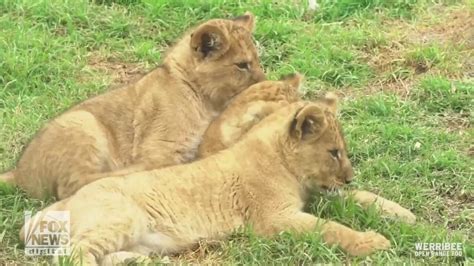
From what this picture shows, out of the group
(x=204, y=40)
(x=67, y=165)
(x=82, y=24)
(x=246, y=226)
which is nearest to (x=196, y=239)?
(x=246, y=226)

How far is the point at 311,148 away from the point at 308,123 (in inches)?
5.8

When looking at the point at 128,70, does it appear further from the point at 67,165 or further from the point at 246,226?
the point at 246,226

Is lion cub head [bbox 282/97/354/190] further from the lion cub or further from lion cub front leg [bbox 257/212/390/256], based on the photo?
the lion cub

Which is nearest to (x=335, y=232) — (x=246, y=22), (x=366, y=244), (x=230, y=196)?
(x=366, y=244)

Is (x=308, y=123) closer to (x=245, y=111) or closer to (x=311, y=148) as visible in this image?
(x=311, y=148)

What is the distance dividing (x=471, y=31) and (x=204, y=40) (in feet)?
11.3

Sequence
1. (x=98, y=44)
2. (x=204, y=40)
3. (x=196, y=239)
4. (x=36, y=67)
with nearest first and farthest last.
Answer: (x=196, y=239), (x=204, y=40), (x=36, y=67), (x=98, y=44)

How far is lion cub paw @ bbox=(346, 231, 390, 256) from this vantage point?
5531mm

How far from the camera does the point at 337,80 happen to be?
838 cm

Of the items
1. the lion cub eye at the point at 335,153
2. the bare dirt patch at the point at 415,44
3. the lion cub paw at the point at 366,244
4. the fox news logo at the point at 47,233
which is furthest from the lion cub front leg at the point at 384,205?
the bare dirt patch at the point at 415,44

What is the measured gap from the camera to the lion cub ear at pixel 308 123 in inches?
228

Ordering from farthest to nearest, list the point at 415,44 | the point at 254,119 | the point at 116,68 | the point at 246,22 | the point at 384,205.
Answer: the point at 415,44 → the point at 116,68 → the point at 246,22 → the point at 254,119 → the point at 384,205

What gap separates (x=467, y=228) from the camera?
607 cm

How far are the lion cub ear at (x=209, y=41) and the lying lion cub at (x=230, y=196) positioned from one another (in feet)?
2.20
